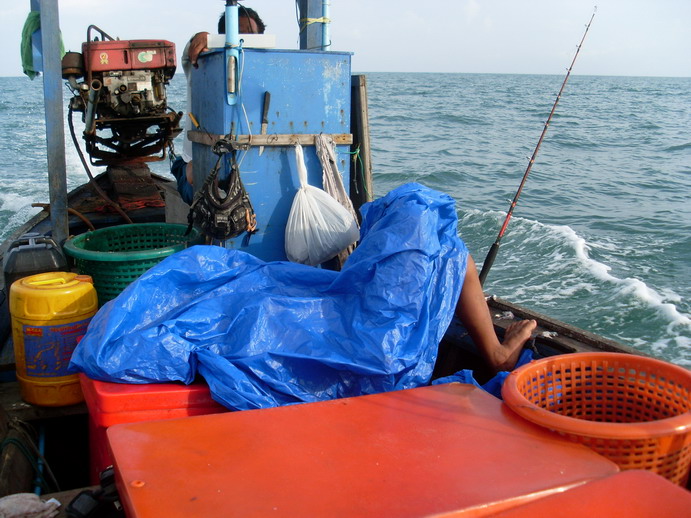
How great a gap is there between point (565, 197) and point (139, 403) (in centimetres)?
1173

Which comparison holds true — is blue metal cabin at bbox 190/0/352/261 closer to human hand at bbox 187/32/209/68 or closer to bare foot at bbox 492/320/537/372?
human hand at bbox 187/32/209/68

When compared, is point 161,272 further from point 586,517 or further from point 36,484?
point 586,517

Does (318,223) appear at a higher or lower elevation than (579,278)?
higher

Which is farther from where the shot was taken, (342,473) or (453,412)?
(453,412)

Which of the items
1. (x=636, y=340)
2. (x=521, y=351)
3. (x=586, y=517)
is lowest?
(x=636, y=340)

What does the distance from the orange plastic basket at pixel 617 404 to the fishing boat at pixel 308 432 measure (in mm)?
61

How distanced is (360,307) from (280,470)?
3.28ft

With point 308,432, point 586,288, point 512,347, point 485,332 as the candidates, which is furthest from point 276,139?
point 586,288

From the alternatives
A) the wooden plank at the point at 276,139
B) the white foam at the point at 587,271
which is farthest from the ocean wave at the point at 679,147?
the wooden plank at the point at 276,139

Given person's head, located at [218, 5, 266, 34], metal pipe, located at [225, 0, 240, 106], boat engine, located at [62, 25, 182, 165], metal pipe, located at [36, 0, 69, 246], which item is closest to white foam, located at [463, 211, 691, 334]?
boat engine, located at [62, 25, 182, 165]

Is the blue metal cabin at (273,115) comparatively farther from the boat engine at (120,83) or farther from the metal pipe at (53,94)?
the boat engine at (120,83)

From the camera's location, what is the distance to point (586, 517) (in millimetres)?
1390

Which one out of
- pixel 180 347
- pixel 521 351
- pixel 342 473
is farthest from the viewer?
pixel 521 351

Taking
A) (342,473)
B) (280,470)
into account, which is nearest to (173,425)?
(280,470)
